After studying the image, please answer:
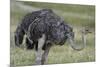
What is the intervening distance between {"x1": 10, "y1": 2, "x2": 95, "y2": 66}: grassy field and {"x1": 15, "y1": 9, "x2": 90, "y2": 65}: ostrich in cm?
6

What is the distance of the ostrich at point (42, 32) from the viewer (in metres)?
2.29

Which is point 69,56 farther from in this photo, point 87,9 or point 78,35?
point 87,9

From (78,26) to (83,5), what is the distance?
0.31m

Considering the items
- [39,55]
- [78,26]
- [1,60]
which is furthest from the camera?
[78,26]

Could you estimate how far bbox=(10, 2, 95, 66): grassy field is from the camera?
2.24 m

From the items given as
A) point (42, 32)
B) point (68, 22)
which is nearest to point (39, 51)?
point (42, 32)

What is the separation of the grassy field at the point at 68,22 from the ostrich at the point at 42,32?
0.18 ft

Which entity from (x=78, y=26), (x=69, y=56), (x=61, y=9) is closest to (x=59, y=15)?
(x=61, y=9)

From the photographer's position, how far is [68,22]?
2475 millimetres

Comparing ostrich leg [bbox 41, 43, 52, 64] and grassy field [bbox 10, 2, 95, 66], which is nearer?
grassy field [bbox 10, 2, 95, 66]

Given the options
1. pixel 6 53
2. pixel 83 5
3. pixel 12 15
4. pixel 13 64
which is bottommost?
pixel 13 64

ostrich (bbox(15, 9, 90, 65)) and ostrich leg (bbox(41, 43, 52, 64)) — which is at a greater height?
ostrich (bbox(15, 9, 90, 65))
